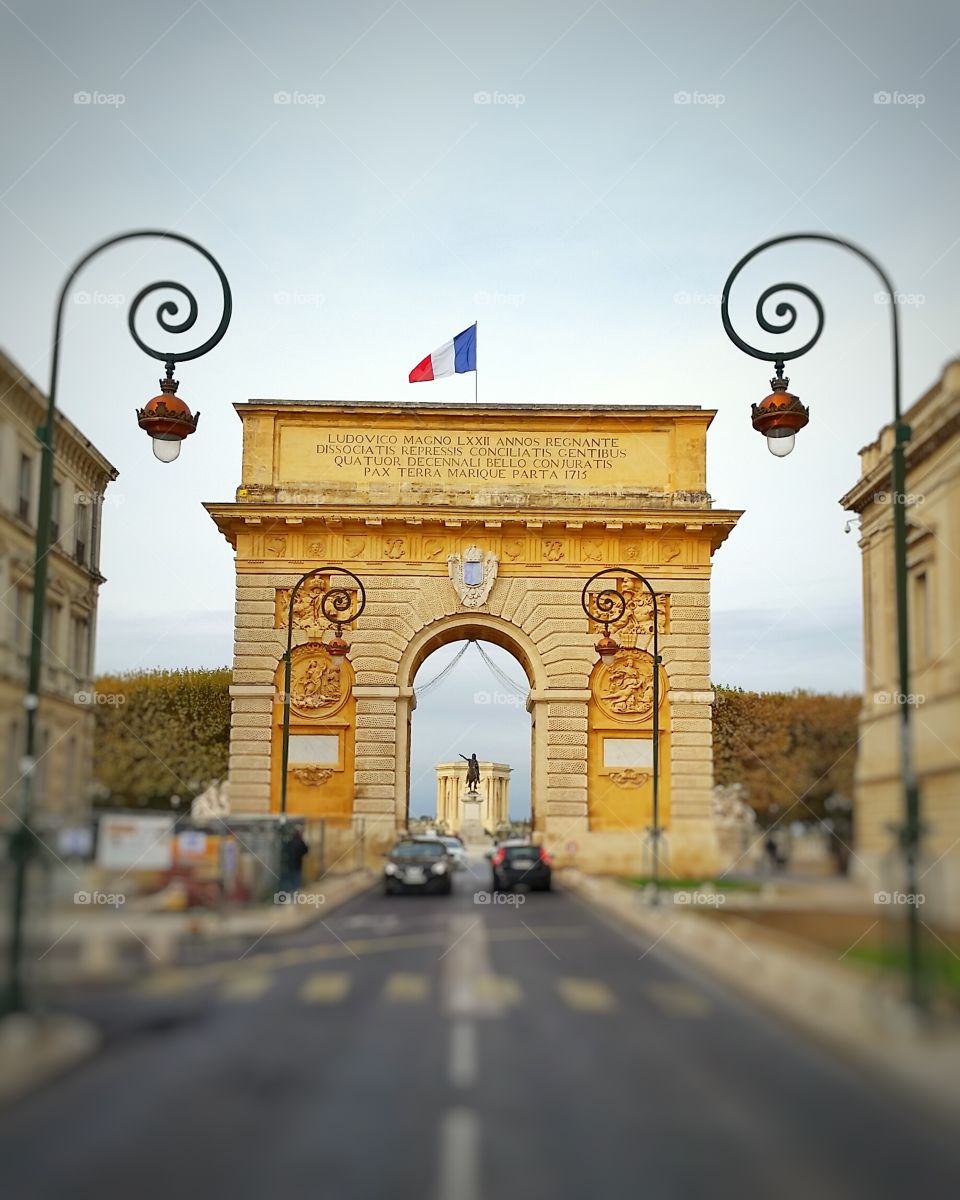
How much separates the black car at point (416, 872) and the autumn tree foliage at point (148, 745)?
5.06 meters

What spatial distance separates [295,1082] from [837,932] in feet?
17.3

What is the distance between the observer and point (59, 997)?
9.34 m

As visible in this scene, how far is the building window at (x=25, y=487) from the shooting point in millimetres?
11438

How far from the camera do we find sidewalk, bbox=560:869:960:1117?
8.23 meters

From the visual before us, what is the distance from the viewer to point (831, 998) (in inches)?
381

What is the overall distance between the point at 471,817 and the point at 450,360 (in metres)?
28.8

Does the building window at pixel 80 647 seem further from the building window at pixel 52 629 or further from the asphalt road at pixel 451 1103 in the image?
the asphalt road at pixel 451 1103

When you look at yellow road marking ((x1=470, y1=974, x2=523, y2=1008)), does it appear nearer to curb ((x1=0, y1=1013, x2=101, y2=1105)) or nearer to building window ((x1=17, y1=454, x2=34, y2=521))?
curb ((x1=0, y1=1013, x2=101, y2=1105))

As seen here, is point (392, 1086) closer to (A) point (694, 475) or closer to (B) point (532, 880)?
(B) point (532, 880)

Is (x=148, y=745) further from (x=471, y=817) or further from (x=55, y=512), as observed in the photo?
(x=471, y=817)

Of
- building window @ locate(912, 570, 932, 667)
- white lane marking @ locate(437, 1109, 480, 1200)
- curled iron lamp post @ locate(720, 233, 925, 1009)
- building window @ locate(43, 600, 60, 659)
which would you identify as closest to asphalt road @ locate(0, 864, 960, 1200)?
white lane marking @ locate(437, 1109, 480, 1200)

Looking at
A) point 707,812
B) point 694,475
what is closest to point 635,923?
point 707,812

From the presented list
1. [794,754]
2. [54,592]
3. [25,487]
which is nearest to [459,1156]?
[25,487]

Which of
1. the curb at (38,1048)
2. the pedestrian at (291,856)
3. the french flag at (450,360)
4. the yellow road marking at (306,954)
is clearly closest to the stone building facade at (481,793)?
the french flag at (450,360)
